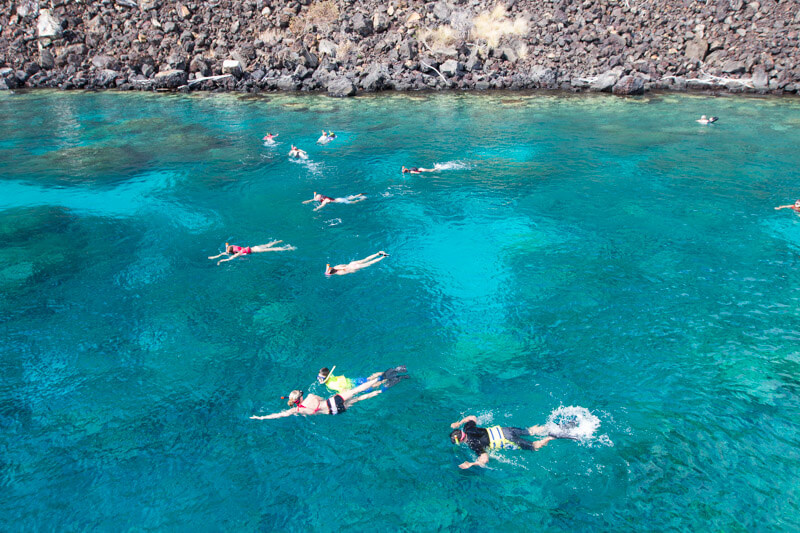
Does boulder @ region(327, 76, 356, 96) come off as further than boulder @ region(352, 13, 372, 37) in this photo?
No

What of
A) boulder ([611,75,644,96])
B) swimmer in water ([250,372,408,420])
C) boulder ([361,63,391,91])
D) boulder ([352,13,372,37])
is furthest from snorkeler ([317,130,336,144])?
boulder ([611,75,644,96])

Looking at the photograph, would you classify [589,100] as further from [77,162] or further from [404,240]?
[77,162]

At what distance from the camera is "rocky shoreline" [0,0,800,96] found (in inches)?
1791

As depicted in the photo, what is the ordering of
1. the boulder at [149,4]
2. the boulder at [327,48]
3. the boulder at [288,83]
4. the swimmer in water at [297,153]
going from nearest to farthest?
the swimmer in water at [297,153]
the boulder at [288,83]
the boulder at [327,48]
the boulder at [149,4]

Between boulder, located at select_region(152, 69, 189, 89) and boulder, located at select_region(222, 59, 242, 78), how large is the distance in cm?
466

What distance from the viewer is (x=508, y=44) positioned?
50469 millimetres

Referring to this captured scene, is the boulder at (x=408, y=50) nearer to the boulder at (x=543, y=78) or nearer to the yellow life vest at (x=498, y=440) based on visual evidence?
the boulder at (x=543, y=78)

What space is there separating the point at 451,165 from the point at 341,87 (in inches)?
935

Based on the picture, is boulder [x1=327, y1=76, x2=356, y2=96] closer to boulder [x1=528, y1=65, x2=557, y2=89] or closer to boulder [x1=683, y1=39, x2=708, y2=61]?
boulder [x1=528, y1=65, x2=557, y2=89]

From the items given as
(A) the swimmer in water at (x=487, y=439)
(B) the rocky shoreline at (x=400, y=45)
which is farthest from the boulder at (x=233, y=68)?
(A) the swimmer in water at (x=487, y=439)

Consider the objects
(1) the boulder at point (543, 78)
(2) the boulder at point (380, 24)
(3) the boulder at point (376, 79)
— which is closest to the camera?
(1) the boulder at point (543, 78)

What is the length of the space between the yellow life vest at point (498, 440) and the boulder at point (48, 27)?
71035mm

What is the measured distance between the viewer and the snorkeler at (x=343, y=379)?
41.3 feet

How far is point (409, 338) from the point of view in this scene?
48.0 feet
